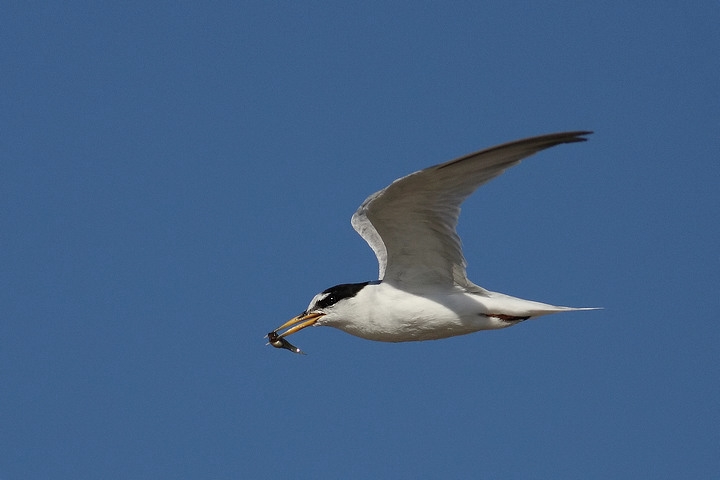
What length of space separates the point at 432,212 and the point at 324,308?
5.85ft

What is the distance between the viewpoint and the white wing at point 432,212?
7.92 m

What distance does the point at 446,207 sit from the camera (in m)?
8.95

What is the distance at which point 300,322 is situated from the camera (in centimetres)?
1027

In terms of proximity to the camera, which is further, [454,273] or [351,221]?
[351,221]

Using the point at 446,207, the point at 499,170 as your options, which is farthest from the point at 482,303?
the point at 499,170

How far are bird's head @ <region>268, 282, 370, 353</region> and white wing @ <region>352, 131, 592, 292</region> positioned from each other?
0.41 metres

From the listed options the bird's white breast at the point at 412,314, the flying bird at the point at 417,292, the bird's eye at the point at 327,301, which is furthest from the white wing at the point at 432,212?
the bird's eye at the point at 327,301

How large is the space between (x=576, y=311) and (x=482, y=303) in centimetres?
91

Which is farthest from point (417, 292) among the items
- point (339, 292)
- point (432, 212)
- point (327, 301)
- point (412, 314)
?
point (432, 212)

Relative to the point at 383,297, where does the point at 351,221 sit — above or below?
above

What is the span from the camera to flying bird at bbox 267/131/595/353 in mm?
8969

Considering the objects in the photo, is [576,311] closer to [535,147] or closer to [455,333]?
[455,333]

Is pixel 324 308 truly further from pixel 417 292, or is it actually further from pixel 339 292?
pixel 417 292

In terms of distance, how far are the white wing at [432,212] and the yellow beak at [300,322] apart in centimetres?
84
